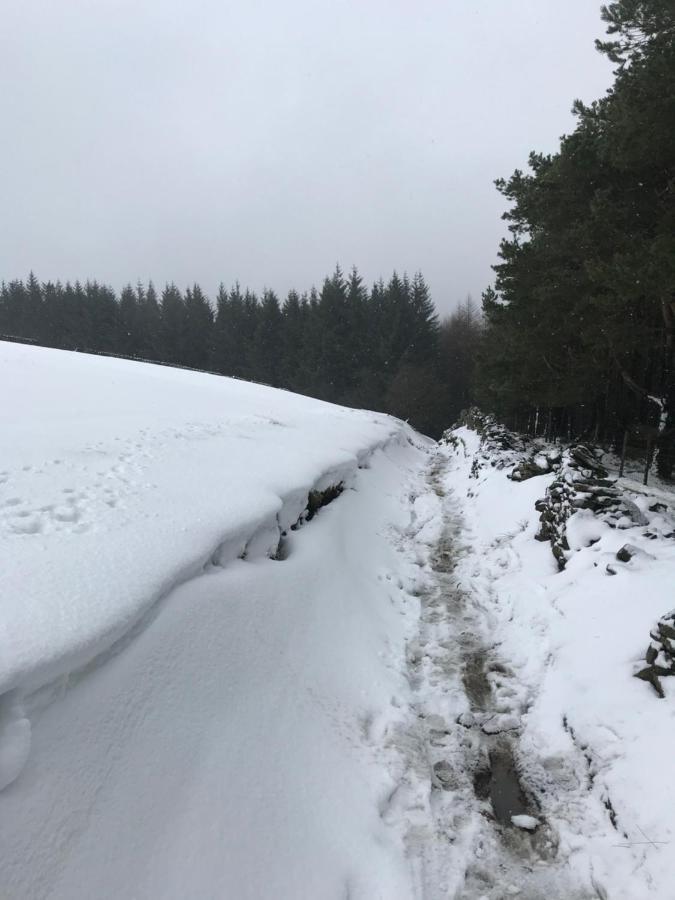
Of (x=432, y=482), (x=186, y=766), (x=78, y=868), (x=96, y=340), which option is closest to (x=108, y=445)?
(x=186, y=766)

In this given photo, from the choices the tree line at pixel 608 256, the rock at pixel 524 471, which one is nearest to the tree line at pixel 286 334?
the tree line at pixel 608 256

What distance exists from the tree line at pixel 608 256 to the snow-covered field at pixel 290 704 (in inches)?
284

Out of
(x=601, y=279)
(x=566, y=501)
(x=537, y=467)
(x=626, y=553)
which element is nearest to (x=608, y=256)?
(x=601, y=279)

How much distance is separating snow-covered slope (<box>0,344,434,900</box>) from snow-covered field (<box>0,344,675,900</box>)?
0.05ft

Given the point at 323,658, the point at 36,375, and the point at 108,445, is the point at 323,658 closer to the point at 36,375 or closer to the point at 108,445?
the point at 108,445

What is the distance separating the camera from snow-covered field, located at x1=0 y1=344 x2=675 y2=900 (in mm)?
2350

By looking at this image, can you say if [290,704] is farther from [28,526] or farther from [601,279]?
[601,279]

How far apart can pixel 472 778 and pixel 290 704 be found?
5.00 feet

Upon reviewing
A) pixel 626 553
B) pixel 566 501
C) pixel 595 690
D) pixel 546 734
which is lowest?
pixel 546 734

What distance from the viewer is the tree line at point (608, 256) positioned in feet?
29.8

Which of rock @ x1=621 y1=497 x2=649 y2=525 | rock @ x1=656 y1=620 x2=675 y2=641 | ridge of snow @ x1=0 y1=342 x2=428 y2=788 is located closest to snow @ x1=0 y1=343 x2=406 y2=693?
ridge of snow @ x1=0 y1=342 x2=428 y2=788

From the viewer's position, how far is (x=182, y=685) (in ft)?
10.2

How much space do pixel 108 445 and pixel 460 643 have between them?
17.6ft

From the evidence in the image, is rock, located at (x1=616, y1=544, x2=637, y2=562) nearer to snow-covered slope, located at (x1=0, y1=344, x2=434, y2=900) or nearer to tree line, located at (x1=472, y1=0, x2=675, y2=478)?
snow-covered slope, located at (x1=0, y1=344, x2=434, y2=900)
